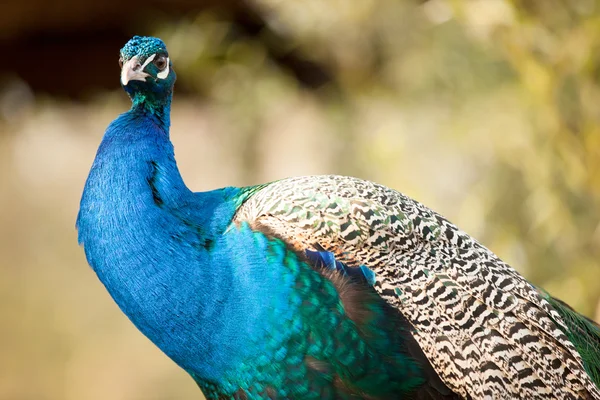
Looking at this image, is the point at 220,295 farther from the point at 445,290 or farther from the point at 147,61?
the point at 147,61

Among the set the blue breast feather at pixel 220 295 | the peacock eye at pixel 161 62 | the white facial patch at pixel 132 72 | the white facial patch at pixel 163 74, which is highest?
the peacock eye at pixel 161 62

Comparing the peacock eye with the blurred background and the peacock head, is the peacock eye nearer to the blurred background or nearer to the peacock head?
the peacock head

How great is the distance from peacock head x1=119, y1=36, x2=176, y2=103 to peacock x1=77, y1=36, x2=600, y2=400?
23 cm

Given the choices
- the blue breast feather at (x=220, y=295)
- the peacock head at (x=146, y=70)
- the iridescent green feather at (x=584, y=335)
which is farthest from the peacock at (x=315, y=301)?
the peacock head at (x=146, y=70)

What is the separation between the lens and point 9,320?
6.63 m

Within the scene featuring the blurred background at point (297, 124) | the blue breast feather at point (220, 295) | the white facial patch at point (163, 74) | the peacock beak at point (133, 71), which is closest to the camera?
the blue breast feather at point (220, 295)

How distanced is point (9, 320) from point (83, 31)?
8.84 feet

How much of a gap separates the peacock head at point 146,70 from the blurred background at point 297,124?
1.75m

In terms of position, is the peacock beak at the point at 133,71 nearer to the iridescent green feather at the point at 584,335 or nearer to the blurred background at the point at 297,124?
the iridescent green feather at the point at 584,335

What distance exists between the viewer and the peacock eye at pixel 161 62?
2.11 metres

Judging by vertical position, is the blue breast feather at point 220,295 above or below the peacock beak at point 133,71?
below

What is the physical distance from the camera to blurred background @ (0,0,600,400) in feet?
11.8

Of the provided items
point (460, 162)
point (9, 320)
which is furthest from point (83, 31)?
point (460, 162)

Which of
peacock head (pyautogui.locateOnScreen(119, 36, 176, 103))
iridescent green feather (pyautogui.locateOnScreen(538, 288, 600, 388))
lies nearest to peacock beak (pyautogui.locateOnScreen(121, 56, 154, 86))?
peacock head (pyautogui.locateOnScreen(119, 36, 176, 103))
